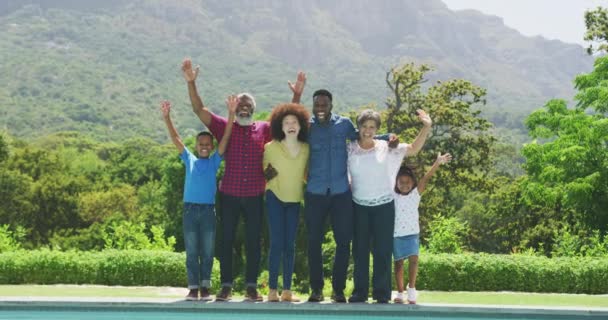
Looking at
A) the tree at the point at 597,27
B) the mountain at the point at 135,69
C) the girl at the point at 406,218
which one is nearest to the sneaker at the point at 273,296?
the girl at the point at 406,218

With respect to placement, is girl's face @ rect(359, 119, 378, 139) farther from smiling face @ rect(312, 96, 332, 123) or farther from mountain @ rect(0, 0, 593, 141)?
mountain @ rect(0, 0, 593, 141)

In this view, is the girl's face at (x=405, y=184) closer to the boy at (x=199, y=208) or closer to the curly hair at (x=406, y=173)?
the curly hair at (x=406, y=173)

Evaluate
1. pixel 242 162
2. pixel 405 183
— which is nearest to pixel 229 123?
pixel 242 162

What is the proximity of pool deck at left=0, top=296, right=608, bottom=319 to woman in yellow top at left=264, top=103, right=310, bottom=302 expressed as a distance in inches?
11.7

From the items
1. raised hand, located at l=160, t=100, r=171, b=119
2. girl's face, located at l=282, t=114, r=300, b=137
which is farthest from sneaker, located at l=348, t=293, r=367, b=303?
raised hand, located at l=160, t=100, r=171, b=119

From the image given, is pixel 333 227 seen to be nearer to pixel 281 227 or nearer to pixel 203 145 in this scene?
pixel 281 227

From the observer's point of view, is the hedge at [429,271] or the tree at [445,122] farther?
the tree at [445,122]

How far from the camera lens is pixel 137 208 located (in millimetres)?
44094

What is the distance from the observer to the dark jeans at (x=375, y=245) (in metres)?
7.27

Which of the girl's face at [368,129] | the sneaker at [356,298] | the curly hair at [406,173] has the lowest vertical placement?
the sneaker at [356,298]

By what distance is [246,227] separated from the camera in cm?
739

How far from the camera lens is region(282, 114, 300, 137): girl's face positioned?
7215mm

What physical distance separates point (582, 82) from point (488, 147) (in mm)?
9031

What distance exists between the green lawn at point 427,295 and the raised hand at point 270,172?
259 centimetres
